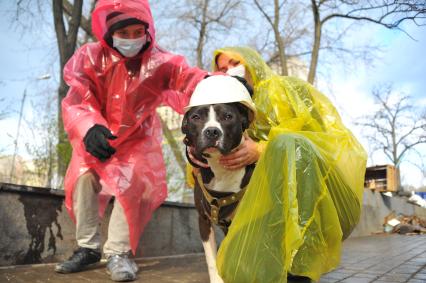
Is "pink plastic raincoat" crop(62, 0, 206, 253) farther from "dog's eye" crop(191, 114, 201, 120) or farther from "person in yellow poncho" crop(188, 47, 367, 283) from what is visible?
"person in yellow poncho" crop(188, 47, 367, 283)

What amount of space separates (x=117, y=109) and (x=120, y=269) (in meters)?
1.37

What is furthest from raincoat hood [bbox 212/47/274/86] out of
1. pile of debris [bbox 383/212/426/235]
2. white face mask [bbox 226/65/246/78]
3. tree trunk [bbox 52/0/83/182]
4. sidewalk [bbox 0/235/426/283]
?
pile of debris [bbox 383/212/426/235]

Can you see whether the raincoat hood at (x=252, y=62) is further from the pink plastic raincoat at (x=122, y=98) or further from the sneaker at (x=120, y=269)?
the sneaker at (x=120, y=269)

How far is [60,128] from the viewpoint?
7.79 metres

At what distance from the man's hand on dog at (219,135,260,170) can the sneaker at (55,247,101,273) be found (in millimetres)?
1878

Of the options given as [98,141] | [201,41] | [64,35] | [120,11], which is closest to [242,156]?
[98,141]

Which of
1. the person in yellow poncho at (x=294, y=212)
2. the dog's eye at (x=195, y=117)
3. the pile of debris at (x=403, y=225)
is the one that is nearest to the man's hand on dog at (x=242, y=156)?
the dog's eye at (x=195, y=117)

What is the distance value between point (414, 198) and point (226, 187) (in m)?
16.4

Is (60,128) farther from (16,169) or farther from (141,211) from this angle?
(141,211)

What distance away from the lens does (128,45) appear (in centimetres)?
336

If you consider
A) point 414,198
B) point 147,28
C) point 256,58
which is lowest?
point 414,198

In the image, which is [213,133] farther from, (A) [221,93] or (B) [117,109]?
(B) [117,109]

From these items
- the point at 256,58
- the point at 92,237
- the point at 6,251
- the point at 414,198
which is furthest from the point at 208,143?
the point at 414,198

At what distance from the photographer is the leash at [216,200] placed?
2.38 metres
